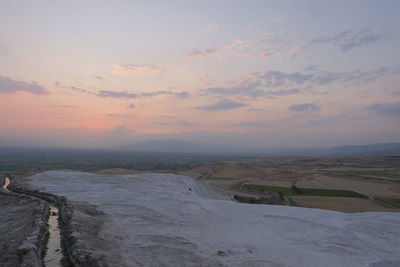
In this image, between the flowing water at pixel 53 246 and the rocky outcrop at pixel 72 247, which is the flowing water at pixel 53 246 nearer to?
the flowing water at pixel 53 246

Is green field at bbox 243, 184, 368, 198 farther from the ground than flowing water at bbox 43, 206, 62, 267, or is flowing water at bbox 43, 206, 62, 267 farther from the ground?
flowing water at bbox 43, 206, 62, 267

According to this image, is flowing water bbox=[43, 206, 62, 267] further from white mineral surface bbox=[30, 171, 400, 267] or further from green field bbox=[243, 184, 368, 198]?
green field bbox=[243, 184, 368, 198]

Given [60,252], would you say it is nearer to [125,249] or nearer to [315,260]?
[125,249]

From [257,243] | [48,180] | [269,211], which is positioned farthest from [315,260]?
[48,180]

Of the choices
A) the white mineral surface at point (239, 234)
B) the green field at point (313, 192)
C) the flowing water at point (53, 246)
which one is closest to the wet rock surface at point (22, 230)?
the flowing water at point (53, 246)

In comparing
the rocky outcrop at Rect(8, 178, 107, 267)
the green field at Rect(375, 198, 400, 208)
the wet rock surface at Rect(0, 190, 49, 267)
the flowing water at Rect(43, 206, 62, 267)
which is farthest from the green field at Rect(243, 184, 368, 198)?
the flowing water at Rect(43, 206, 62, 267)

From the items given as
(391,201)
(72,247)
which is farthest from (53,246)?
(391,201)

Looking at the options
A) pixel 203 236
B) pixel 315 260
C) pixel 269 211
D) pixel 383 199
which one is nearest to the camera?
pixel 315 260

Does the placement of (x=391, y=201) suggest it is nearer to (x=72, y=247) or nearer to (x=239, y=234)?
(x=239, y=234)
